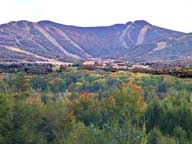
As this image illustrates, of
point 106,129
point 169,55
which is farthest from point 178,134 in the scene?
point 169,55

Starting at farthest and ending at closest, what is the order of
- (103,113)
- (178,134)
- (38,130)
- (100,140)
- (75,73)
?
1. (75,73)
2. (103,113)
3. (38,130)
4. (178,134)
5. (100,140)

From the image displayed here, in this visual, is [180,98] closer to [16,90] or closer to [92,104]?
[92,104]

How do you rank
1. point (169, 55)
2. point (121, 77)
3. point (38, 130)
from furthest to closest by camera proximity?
point (169, 55) < point (121, 77) < point (38, 130)

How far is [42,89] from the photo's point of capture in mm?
84562

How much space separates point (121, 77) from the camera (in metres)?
83.1

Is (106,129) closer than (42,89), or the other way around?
(106,129)

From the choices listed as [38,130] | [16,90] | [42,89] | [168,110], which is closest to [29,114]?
[38,130]

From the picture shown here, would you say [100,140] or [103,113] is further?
[103,113]

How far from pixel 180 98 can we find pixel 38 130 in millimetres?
17582

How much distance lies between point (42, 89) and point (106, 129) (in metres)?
48.6

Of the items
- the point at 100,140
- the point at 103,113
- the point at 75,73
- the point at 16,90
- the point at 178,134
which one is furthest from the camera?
the point at 75,73

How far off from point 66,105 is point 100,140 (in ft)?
66.6

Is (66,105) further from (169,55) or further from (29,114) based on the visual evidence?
(169,55)

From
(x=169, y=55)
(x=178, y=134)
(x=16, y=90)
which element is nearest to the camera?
(x=178, y=134)
